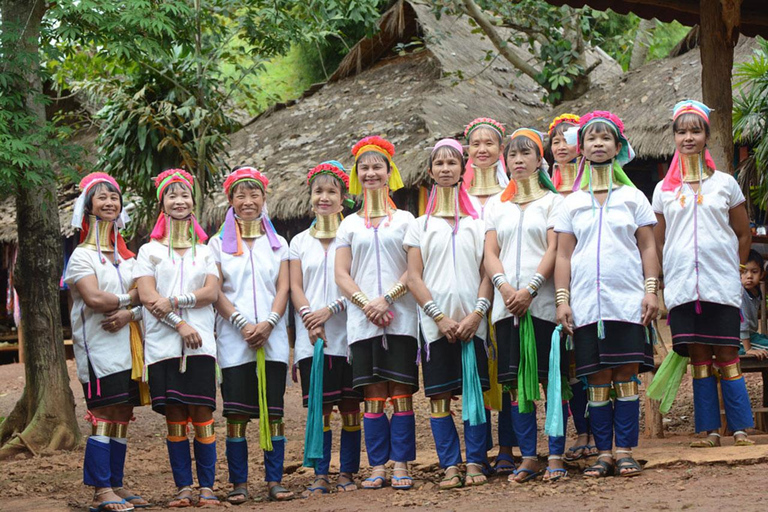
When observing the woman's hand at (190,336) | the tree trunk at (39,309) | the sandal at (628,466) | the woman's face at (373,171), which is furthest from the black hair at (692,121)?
the tree trunk at (39,309)

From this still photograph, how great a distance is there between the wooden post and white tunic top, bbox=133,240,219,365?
3.19 m

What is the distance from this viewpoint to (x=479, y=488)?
484 cm

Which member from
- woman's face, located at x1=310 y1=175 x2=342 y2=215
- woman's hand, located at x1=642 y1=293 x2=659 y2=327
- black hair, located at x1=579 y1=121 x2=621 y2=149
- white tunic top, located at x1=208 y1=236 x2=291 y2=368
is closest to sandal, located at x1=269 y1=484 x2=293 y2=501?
white tunic top, located at x1=208 y1=236 x2=291 y2=368

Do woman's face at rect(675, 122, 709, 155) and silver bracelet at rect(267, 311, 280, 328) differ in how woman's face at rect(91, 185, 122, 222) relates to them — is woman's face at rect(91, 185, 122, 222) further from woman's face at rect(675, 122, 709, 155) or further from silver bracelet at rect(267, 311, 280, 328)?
woman's face at rect(675, 122, 709, 155)

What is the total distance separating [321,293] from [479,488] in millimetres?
1423

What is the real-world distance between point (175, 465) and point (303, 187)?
7523mm

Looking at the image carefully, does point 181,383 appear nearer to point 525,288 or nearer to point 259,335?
point 259,335

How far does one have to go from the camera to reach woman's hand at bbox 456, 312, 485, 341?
5.00 m

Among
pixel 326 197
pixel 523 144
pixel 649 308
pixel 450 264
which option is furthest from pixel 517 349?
pixel 326 197

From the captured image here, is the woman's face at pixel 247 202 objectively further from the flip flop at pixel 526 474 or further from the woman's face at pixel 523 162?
the flip flop at pixel 526 474

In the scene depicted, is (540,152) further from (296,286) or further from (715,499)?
(715,499)

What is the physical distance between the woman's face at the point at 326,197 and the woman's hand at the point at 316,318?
24.0 inches

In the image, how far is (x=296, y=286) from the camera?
5469 mm

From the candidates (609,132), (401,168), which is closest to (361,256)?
(609,132)
